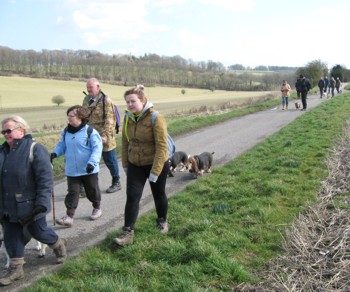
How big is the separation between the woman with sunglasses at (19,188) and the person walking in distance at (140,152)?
46.4 inches

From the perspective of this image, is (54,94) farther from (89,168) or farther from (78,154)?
(89,168)

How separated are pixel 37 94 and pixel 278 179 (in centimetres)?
6494

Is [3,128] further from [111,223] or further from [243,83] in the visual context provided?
[243,83]

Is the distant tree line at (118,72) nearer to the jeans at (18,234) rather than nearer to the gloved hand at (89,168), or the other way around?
the gloved hand at (89,168)

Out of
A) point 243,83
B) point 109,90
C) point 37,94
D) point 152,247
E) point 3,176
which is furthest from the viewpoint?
point 243,83

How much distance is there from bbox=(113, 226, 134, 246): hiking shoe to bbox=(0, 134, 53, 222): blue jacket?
1.10 metres

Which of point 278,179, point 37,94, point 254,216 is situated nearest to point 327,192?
point 278,179

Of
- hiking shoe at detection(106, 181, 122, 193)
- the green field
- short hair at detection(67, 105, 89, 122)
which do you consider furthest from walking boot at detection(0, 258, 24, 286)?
the green field

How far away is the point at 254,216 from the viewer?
5.84 meters

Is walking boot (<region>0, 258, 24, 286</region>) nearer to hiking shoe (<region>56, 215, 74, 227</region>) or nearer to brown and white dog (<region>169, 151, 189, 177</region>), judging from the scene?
hiking shoe (<region>56, 215, 74, 227</region>)

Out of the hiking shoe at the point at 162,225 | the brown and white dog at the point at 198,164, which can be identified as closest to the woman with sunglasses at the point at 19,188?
the hiking shoe at the point at 162,225

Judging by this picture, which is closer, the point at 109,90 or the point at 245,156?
the point at 245,156

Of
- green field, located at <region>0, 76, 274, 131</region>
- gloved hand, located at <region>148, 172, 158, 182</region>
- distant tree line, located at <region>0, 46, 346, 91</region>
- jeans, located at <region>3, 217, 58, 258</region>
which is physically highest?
distant tree line, located at <region>0, 46, 346, 91</region>

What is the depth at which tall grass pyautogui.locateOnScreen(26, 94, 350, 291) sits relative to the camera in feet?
13.5
